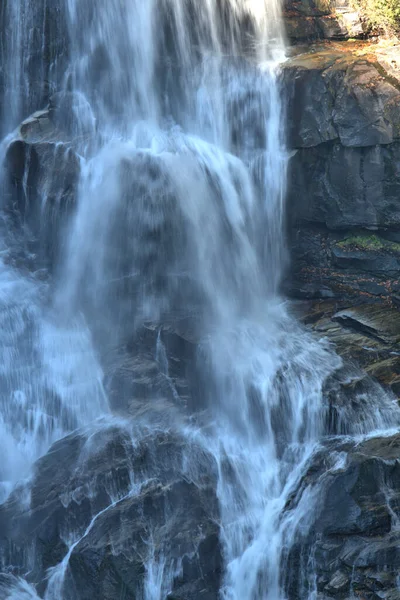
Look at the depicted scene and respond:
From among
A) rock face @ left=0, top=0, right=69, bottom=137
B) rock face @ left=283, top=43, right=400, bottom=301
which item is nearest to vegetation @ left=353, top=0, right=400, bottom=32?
rock face @ left=283, top=43, right=400, bottom=301

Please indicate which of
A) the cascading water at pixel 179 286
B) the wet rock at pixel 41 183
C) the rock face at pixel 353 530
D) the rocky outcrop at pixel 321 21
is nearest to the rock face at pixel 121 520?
the cascading water at pixel 179 286

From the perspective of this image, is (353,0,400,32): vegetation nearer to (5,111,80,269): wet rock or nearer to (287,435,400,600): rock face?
(5,111,80,269): wet rock

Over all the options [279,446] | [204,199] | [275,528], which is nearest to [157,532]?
[275,528]

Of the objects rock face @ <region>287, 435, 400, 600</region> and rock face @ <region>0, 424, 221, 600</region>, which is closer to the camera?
rock face @ <region>287, 435, 400, 600</region>

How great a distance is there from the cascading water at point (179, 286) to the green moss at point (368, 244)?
122 centimetres

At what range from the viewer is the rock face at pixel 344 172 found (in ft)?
38.5

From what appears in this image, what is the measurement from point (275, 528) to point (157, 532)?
1.48 m

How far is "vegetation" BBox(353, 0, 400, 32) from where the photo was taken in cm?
1274

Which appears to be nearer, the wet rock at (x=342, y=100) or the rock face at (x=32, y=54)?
the wet rock at (x=342, y=100)

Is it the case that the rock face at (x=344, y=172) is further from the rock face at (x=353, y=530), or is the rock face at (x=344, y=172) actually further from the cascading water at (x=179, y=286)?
the rock face at (x=353, y=530)

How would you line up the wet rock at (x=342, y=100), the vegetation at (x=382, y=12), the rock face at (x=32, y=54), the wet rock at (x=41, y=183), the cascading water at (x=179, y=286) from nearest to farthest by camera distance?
the cascading water at (x=179, y=286) < the wet rock at (x=342, y=100) < the wet rock at (x=41, y=183) < the vegetation at (x=382, y=12) < the rock face at (x=32, y=54)

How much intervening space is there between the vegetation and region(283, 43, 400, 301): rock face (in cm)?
57

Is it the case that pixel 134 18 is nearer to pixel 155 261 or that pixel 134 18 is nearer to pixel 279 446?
pixel 155 261

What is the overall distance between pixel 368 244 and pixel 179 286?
3.37 meters
